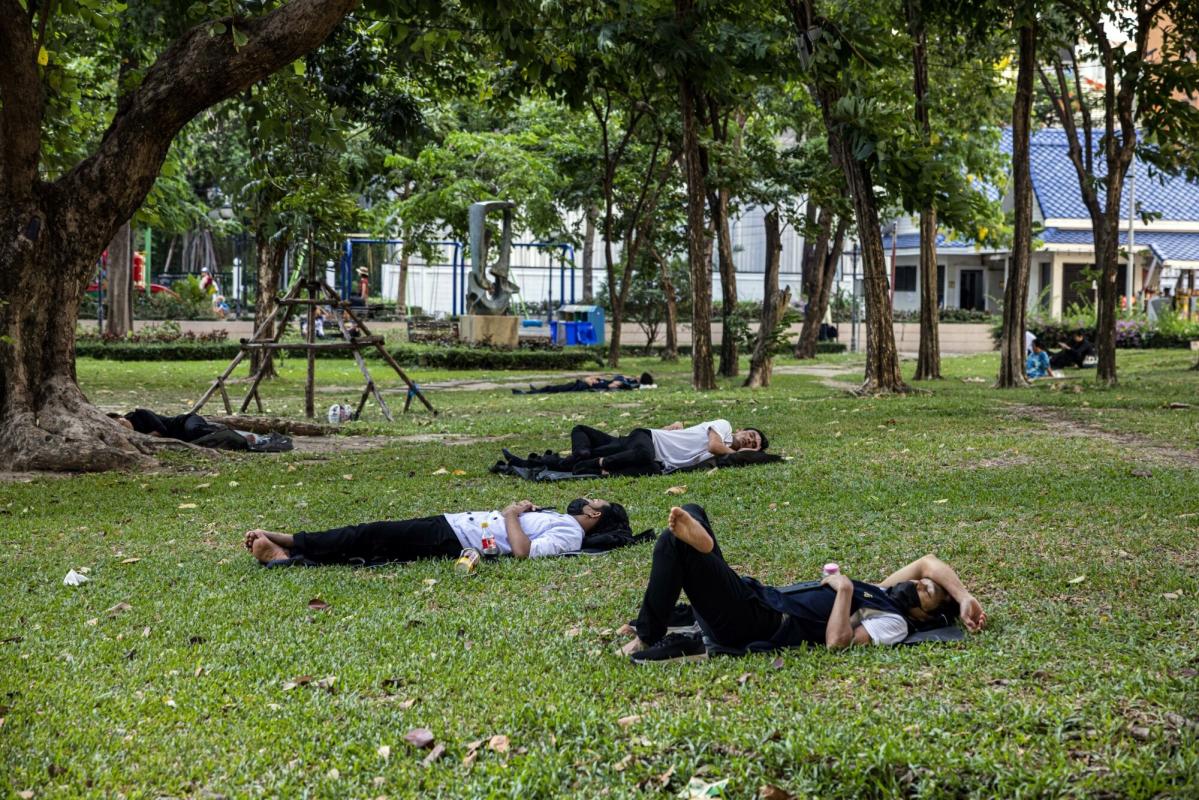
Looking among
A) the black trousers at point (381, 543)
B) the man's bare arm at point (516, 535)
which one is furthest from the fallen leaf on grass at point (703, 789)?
the black trousers at point (381, 543)

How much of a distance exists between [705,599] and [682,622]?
364 mm

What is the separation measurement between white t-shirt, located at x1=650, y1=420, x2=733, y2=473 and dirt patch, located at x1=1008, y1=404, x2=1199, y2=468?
11.6 ft

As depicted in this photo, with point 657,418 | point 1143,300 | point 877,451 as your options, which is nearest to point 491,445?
point 657,418

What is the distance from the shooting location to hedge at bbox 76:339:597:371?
27.1m

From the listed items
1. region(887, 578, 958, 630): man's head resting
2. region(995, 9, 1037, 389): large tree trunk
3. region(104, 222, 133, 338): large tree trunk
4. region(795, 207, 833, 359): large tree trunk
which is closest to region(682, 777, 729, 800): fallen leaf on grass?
region(887, 578, 958, 630): man's head resting

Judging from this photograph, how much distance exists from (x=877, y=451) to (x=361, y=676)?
7.40m

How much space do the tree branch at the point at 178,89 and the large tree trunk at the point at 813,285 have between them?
1807 cm

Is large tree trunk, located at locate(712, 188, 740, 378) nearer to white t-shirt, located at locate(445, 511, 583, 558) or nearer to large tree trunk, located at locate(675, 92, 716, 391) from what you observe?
large tree trunk, located at locate(675, 92, 716, 391)

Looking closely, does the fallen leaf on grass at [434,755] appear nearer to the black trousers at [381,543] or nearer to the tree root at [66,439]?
the black trousers at [381,543]

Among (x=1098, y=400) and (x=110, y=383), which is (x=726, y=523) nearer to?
(x=1098, y=400)

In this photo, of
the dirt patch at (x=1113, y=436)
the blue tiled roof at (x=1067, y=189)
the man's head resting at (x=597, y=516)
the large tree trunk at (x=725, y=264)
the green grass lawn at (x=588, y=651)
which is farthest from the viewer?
the blue tiled roof at (x=1067, y=189)

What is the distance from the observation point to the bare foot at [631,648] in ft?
18.7

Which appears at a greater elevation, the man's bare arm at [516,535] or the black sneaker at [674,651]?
the man's bare arm at [516,535]

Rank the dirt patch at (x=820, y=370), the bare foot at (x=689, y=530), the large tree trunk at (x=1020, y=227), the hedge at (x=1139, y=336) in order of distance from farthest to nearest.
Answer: the hedge at (x=1139, y=336) < the dirt patch at (x=820, y=370) < the large tree trunk at (x=1020, y=227) < the bare foot at (x=689, y=530)
